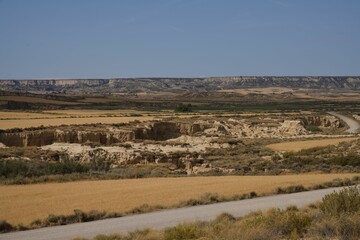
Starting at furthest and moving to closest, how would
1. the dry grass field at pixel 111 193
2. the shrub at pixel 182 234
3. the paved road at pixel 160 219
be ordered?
the dry grass field at pixel 111 193 < the paved road at pixel 160 219 < the shrub at pixel 182 234

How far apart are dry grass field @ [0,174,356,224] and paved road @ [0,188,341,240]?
1623mm

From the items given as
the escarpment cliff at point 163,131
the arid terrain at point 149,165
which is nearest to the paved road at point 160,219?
the arid terrain at point 149,165

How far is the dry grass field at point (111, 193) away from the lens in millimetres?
17609

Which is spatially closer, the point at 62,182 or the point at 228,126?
the point at 62,182

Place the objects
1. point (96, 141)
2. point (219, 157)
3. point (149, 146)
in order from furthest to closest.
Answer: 1. point (96, 141)
2. point (149, 146)
3. point (219, 157)

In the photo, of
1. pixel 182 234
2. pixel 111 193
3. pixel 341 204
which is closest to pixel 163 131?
pixel 111 193

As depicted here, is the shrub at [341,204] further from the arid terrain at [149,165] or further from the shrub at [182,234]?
the arid terrain at [149,165]

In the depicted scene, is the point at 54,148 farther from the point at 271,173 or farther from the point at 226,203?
the point at 226,203

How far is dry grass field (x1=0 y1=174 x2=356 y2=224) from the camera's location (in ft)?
57.8

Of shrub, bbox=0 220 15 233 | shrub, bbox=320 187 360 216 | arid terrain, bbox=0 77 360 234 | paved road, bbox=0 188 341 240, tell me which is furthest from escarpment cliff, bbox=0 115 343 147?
shrub, bbox=320 187 360 216

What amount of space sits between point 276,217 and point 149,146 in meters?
36.5

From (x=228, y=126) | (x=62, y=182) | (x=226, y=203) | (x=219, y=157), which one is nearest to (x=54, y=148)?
(x=219, y=157)

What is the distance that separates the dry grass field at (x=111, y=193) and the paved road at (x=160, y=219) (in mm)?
1623

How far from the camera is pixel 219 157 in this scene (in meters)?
42.4
